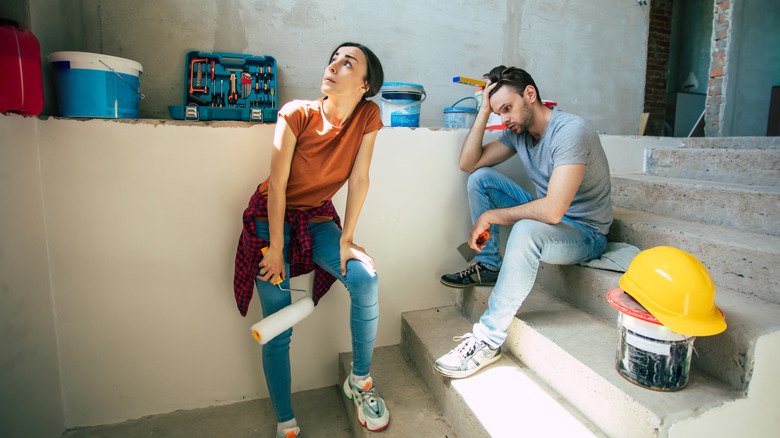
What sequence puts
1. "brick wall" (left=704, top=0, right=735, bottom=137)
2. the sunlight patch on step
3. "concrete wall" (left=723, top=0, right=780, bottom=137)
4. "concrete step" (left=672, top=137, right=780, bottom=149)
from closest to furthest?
1. the sunlight patch on step
2. "concrete step" (left=672, top=137, right=780, bottom=149)
3. "brick wall" (left=704, top=0, right=735, bottom=137)
4. "concrete wall" (left=723, top=0, right=780, bottom=137)

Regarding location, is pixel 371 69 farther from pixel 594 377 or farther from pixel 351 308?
pixel 594 377

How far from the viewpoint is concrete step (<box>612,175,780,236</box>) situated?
1.57 meters

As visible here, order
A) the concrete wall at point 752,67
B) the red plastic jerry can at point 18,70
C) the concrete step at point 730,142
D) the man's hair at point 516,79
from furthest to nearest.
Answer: the concrete wall at point 752,67, the concrete step at point 730,142, the man's hair at point 516,79, the red plastic jerry can at point 18,70

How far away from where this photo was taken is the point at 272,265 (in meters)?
1.44

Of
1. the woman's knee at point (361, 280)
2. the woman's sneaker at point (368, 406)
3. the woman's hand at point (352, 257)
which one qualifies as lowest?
the woman's sneaker at point (368, 406)

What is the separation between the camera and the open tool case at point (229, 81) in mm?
2141

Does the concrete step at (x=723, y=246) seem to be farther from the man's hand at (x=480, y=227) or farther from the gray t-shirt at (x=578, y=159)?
the man's hand at (x=480, y=227)

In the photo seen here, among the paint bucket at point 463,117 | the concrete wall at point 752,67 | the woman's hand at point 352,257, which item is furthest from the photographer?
the concrete wall at point 752,67

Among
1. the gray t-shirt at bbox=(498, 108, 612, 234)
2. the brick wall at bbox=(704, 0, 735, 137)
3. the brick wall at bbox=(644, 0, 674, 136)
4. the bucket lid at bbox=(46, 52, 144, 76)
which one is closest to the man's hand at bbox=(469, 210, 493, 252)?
the gray t-shirt at bbox=(498, 108, 612, 234)

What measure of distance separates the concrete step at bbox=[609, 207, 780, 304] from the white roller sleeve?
1.40 meters

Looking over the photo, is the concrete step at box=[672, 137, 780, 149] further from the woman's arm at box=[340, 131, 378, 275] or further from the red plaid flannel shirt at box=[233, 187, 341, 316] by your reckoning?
the red plaid flannel shirt at box=[233, 187, 341, 316]

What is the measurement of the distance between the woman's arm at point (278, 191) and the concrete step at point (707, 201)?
67.5 inches

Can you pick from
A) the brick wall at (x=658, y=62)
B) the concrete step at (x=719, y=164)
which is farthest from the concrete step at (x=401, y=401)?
the brick wall at (x=658, y=62)

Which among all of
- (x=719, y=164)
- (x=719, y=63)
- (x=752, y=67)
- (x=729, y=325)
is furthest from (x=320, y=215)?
(x=752, y=67)
